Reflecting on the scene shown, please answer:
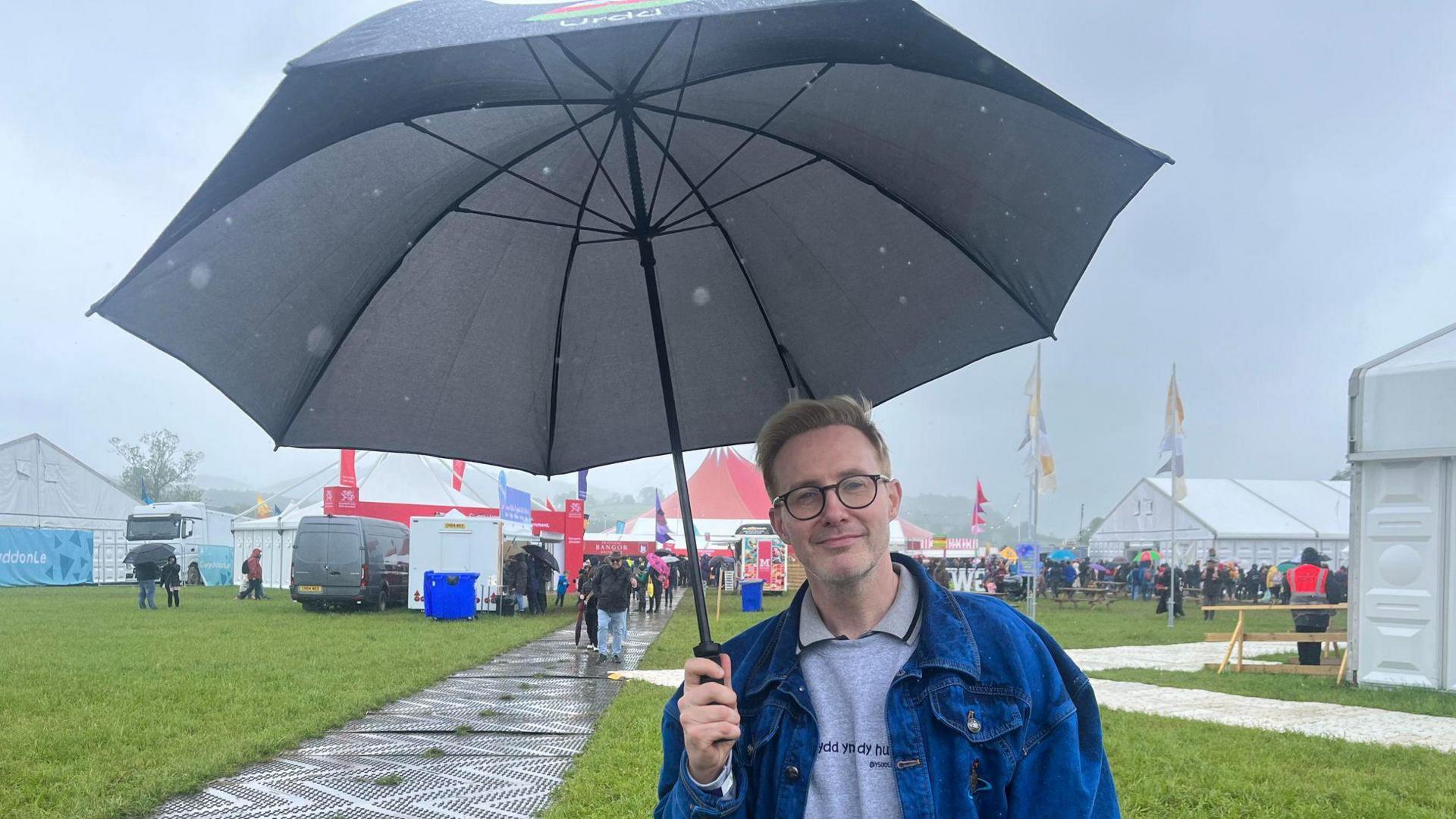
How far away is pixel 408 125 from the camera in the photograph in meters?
2.69

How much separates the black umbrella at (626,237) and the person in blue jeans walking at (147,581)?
2237 cm

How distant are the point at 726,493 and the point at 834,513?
1888 inches

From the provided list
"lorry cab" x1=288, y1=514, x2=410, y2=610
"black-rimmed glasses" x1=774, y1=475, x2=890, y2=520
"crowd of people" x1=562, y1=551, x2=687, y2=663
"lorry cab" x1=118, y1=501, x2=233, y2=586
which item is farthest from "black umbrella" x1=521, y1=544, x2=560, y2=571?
"black-rimmed glasses" x1=774, y1=475, x2=890, y2=520

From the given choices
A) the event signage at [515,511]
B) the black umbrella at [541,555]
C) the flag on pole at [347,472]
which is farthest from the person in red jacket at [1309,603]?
the flag on pole at [347,472]

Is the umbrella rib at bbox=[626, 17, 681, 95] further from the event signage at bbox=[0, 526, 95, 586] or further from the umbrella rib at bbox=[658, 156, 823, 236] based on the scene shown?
the event signage at bbox=[0, 526, 95, 586]

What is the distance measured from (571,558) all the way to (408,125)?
31.2m

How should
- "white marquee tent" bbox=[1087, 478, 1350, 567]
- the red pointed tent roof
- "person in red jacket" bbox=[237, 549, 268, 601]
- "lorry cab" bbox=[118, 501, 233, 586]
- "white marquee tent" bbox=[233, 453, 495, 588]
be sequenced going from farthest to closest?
1. the red pointed tent roof
2. "lorry cab" bbox=[118, 501, 233, 586]
3. "white marquee tent" bbox=[1087, 478, 1350, 567]
4. "white marquee tent" bbox=[233, 453, 495, 588]
5. "person in red jacket" bbox=[237, 549, 268, 601]

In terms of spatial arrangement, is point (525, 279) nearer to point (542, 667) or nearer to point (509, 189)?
point (509, 189)

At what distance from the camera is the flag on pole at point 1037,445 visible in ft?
76.3

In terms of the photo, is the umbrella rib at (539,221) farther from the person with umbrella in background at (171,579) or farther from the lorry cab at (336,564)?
the person with umbrella in background at (171,579)

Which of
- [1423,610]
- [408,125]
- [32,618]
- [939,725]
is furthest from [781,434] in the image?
[32,618]

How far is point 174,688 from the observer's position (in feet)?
33.9

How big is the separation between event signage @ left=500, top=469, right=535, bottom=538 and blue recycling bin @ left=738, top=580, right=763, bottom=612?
19.2 feet

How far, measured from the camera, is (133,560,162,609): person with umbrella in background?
886 inches
